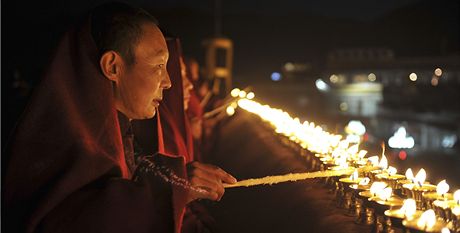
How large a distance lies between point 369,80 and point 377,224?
48799mm

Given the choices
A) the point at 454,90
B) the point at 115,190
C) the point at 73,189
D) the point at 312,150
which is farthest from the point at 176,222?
the point at 454,90

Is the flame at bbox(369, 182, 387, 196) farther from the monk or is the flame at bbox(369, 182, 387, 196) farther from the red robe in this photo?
the red robe

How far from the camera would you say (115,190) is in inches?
68.7

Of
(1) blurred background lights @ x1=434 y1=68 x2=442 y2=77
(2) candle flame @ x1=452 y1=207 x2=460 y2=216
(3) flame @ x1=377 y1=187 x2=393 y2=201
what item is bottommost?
(2) candle flame @ x1=452 y1=207 x2=460 y2=216

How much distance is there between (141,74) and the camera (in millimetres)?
2092

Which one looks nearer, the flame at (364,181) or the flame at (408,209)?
the flame at (408,209)

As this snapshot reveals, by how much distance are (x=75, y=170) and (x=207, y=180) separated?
0.48m

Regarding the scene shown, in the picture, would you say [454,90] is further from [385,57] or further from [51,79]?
[51,79]

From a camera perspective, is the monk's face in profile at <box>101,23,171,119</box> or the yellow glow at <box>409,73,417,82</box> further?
the yellow glow at <box>409,73,417,82</box>

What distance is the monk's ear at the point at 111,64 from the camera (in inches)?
78.2

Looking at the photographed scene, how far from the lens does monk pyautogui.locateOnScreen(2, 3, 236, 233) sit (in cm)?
171

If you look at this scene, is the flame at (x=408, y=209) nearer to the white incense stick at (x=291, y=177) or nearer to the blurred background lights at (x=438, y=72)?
the white incense stick at (x=291, y=177)

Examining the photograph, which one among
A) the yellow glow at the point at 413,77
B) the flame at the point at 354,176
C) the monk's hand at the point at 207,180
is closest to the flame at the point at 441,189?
the flame at the point at 354,176

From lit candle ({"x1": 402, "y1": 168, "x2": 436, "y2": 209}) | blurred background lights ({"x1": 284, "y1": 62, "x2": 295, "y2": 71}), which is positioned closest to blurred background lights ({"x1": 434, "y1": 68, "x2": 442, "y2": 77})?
blurred background lights ({"x1": 284, "y1": 62, "x2": 295, "y2": 71})
